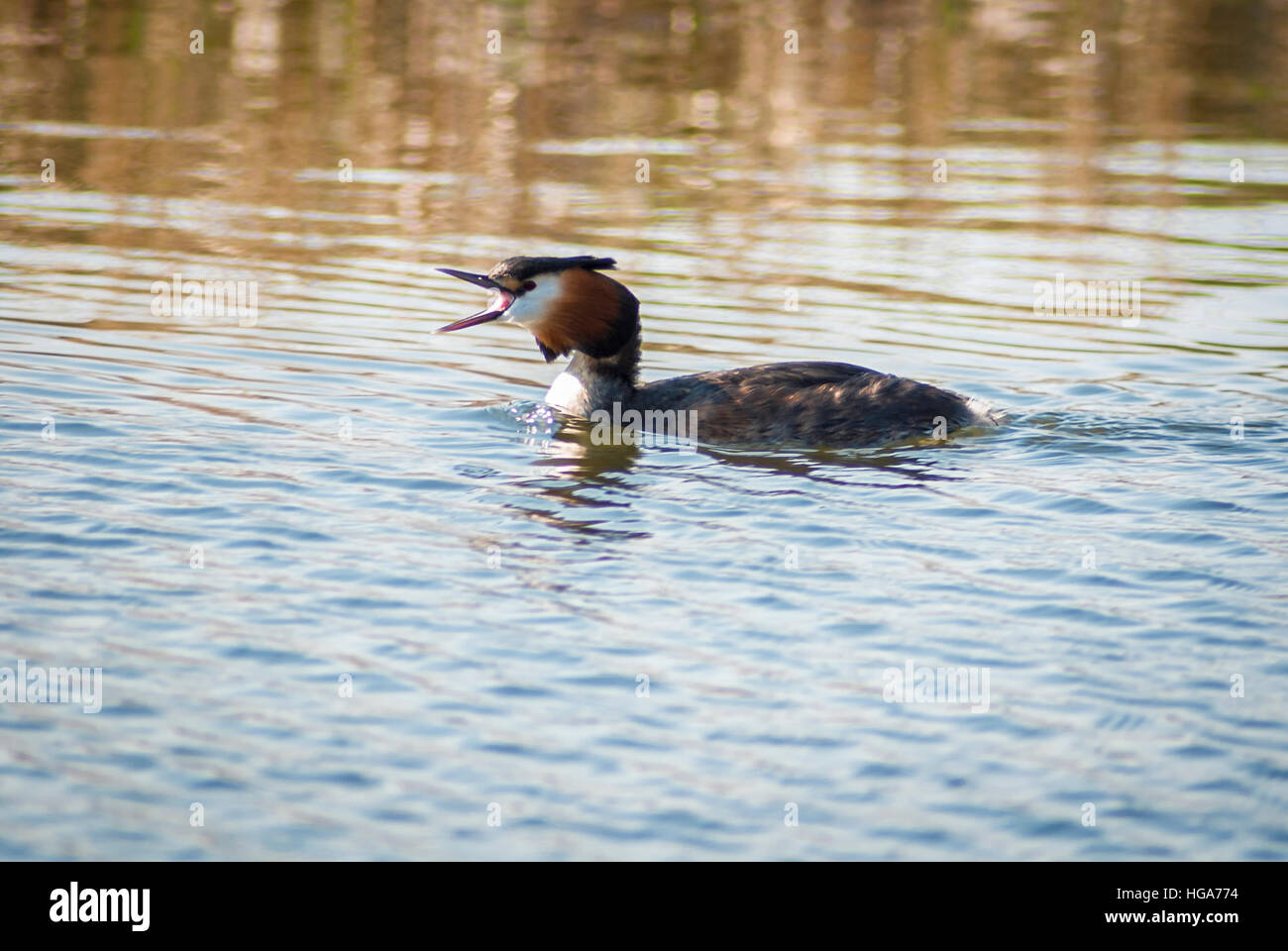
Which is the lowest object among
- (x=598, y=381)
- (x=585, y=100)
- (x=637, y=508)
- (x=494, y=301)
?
(x=637, y=508)

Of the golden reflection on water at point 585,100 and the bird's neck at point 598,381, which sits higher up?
the golden reflection on water at point 585,100

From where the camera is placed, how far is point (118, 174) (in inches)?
712

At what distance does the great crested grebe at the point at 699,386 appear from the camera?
9.88 meters

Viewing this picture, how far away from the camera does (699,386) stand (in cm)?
1030

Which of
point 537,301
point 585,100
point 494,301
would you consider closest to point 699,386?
point 537,301

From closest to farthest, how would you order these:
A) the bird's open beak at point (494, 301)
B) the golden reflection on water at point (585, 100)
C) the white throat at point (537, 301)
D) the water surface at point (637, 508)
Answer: the water surface at point (637, 508), the bird's open beak at point (494, 301), the white throat at point (537, 301), the golden reflection on water at point (585, 100)

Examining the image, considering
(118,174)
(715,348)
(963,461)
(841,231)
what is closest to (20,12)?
(118,174)

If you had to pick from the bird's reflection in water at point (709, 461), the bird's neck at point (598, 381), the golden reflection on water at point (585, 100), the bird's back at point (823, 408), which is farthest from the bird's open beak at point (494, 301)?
the golden reflection on water at point (585, 100)

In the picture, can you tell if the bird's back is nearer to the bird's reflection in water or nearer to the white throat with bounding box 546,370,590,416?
the bird's reflection in water

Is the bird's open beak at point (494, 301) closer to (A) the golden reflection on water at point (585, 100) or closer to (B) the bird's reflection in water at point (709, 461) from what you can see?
(B) the bird's reflection in water at point (709, 461)

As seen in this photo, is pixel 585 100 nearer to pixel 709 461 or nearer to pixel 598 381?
pixel 598 381

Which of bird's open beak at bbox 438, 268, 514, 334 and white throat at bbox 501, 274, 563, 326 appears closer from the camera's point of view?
bird's open beak at bbox 438, 268, 514, 334

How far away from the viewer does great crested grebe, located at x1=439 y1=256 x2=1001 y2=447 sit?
9.88 metres

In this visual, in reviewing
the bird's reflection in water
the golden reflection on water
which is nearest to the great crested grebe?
A: the bird's reflection in water
